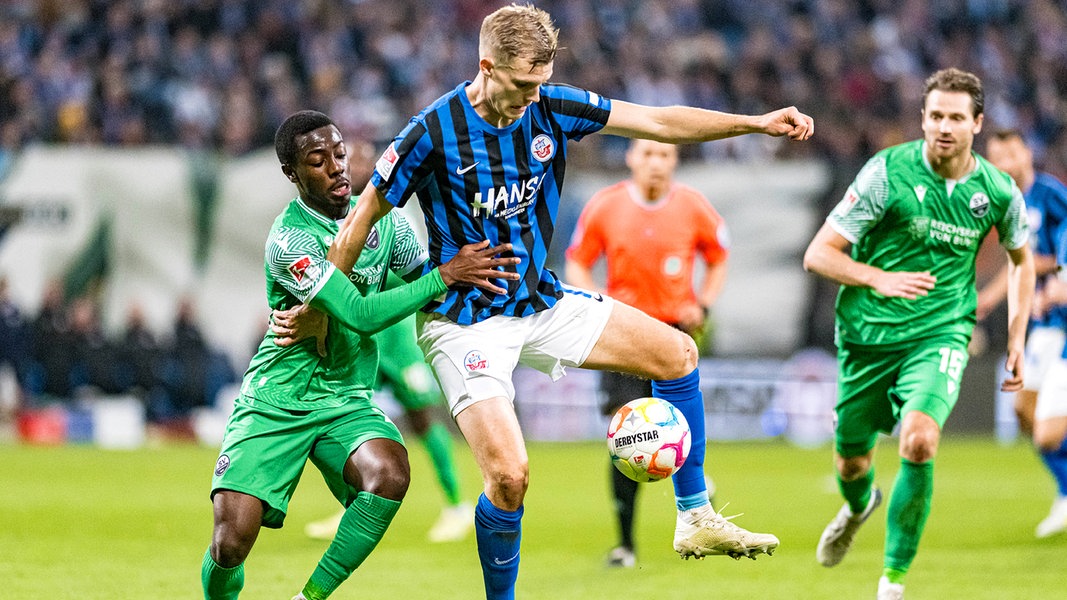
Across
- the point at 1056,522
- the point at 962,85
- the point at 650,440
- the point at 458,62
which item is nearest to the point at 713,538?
the point at 650,440

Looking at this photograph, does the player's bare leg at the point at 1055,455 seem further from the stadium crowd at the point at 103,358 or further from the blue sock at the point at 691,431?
the stadium crowd at the point at 103,358

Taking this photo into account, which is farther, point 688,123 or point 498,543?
point 688,123

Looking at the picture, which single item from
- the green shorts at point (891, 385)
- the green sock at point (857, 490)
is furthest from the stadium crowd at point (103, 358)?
the green shorts at point (891, 385)

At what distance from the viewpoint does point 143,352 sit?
1620 centimetres

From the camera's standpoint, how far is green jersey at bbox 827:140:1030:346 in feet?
20.9

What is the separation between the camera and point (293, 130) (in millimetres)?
5492

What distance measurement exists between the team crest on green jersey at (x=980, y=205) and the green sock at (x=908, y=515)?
1.26 meters

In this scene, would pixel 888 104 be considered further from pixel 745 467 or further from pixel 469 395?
pixel 469 395

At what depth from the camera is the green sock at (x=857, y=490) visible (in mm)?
6938

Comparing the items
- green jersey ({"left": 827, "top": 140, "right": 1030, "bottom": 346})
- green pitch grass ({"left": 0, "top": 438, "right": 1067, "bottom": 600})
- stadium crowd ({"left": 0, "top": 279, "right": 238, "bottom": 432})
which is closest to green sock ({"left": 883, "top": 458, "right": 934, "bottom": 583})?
green pitch grass ({"left": 0, "top": 438, "right": 1067, "bottom": 600})

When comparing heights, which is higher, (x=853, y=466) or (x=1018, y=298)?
(x=1018, y=298)

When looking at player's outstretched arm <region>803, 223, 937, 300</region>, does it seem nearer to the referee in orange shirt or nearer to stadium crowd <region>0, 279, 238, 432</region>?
the referee in orange shirt

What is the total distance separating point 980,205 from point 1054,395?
2441 mm

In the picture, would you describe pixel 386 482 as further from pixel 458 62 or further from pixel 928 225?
pixel 458 62
